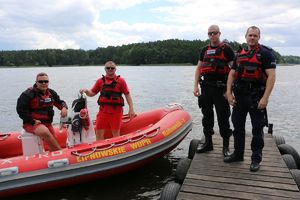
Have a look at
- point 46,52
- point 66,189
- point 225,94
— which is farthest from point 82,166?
point 46,52

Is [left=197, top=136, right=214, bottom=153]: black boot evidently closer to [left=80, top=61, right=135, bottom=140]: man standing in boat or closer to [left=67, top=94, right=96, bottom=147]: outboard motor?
[left=80, top=61, right=135, bottom=140]: man standing in boat

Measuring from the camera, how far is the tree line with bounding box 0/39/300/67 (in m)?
64.9

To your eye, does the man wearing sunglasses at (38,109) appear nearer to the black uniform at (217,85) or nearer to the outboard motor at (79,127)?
the outboard motor at (79,127)

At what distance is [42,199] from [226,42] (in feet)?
10.9

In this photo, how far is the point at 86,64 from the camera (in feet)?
251

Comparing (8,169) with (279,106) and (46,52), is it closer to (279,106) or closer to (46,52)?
(279,106)

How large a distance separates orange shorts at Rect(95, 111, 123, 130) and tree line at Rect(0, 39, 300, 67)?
5671cm

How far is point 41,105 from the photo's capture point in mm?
4660

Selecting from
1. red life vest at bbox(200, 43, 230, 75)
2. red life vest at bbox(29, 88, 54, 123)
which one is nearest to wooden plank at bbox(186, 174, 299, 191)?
red life vest at bbox(200, 43, 230, 75)

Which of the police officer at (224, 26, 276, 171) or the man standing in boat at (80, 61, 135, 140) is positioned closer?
the police officer at (224, 26, 276, 171)

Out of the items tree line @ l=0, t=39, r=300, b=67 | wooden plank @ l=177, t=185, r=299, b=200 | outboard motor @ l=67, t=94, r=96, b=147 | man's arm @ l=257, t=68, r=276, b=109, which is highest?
tree line @ l=0, t=39, r=300, b=67

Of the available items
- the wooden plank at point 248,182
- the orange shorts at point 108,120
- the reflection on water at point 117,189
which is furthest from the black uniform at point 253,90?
the orange shorts at point 108,120

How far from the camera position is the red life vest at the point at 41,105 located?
4.63 m

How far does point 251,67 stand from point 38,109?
9.55 ft
